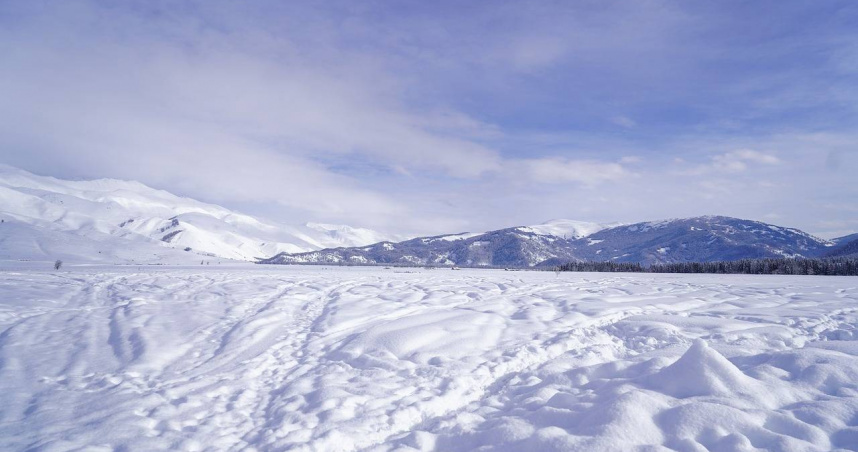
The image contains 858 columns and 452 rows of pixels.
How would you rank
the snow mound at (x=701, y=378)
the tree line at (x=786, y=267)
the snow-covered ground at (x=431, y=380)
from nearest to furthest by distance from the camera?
the snow-covered ground at (x=431, y=380)
the snow mound at (x=701, y=378)
the tree line at (x=786, y=267)

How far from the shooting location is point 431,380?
816 centimetres

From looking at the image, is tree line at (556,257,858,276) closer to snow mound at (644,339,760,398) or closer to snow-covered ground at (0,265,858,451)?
snow-covered ground at (0,265,858,451)

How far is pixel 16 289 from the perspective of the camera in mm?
21266

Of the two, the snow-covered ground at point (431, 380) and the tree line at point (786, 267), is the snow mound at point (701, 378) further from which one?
the tree line at point (786, 267)

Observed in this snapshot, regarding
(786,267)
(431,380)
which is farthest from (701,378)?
(786,267)

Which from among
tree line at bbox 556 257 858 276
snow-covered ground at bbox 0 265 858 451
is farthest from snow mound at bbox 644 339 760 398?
tree line at bbox 556 257 858 276

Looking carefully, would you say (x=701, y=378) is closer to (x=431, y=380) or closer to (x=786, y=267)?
(x=431, y=380)

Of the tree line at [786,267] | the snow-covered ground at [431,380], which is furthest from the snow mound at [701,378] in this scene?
the tree line at [786,267]

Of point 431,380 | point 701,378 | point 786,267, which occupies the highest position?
point 786,267

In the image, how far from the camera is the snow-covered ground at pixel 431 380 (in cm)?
534

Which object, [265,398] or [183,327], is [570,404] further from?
[183,327]

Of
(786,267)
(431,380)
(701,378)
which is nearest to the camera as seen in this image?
(701,378)

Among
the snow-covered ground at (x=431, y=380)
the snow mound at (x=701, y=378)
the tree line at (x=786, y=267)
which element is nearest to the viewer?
the snow-covered ground at (x=431, y=380)

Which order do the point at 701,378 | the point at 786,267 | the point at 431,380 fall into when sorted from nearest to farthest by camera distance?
the point at 701,378 → the point at 431,380 → the point at 786,267
